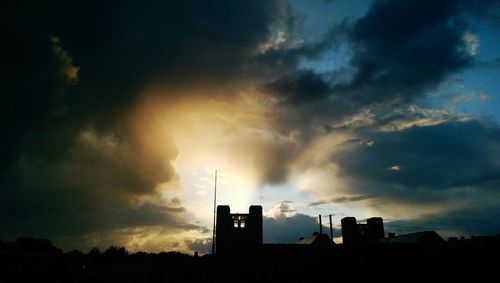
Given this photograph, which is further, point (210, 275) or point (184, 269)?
point (184, 269)

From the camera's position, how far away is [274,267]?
28.3m

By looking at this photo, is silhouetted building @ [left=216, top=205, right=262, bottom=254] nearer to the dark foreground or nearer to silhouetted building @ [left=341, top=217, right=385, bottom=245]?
the dark foreground

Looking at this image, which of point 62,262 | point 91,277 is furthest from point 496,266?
point 62,262

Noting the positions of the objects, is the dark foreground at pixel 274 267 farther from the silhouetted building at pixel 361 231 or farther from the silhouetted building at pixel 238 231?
the silhouetted building at pixel 361 231

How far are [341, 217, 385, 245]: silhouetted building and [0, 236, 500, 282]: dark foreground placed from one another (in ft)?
49.5

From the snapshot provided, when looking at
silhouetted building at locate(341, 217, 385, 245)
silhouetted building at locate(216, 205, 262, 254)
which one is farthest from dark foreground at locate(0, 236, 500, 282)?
silhouetted building at locate(341, 217, 385, 245)

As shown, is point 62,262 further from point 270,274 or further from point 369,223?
point 369,223

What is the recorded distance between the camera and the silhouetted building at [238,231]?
1528 inches

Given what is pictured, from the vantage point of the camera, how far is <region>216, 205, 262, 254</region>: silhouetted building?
3881cm

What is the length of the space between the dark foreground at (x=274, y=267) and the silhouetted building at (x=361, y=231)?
15.1 m

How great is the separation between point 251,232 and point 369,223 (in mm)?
20875

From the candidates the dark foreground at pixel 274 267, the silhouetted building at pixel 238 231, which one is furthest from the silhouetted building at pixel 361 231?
the silhouetted building at pixel 238 231

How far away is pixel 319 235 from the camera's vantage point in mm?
51094

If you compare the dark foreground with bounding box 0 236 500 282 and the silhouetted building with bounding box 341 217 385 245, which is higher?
the silhouetted building with bounding box 341 217 385 245
